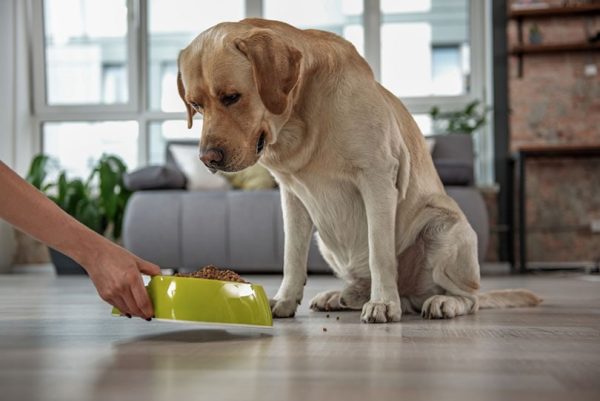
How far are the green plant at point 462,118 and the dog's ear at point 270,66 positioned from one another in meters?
4.44

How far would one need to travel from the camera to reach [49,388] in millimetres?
968

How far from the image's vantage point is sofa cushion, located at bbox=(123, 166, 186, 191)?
5211 mm

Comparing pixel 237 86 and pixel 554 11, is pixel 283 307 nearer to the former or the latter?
pixel 237 86

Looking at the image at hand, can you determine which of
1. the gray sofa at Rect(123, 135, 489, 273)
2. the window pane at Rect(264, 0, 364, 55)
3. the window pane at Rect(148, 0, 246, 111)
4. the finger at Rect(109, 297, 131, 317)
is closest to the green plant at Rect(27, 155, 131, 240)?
the gray sofa at Rect(123, 135, 489, 273)

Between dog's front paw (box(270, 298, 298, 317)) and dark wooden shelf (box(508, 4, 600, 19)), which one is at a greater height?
dark wooden shelf (box(508, 4, 600, 19))

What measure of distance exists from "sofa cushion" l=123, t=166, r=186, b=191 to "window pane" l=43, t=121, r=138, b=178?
163 centimetres

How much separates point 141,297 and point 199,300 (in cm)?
11

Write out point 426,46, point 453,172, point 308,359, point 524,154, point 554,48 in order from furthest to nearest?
point 426,46 → point 554,48 → point 524,154 → point 453,172 → point 308,359

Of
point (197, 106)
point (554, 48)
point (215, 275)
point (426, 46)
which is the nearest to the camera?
point (215, 275)

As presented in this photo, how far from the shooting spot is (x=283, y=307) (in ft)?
6.52

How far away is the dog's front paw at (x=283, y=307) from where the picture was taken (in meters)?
1.98

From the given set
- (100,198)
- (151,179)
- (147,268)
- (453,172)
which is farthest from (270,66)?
(100,198)

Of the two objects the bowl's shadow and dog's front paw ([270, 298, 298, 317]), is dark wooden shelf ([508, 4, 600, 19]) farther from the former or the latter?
the bowl's shadow

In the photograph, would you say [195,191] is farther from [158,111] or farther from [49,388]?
[49,388]
